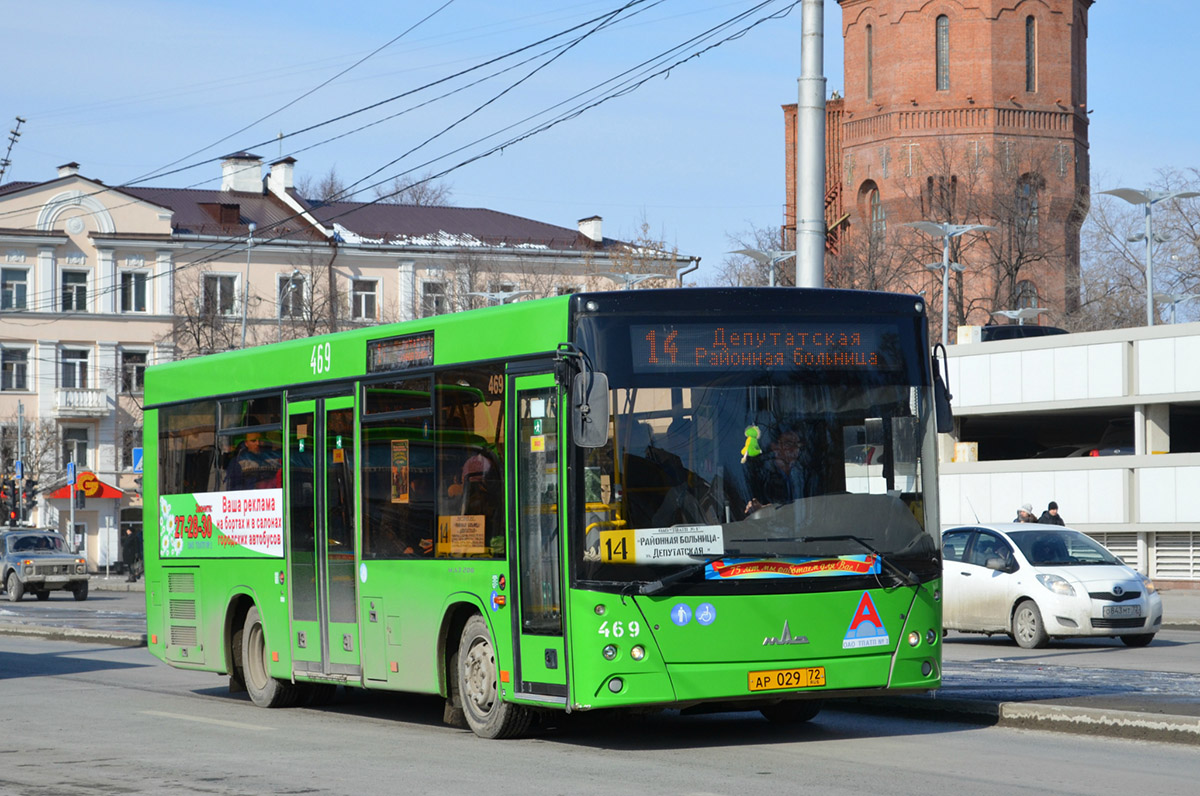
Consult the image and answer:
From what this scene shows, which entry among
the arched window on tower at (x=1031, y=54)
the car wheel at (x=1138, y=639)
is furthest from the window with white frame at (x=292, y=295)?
the car wheel at (x=1138, y=639)

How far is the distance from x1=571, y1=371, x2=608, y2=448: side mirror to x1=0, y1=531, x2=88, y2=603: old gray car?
3417cm

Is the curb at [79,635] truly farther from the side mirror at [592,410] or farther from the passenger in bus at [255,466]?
the side mirror at [592,410]

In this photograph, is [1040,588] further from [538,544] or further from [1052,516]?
[538,544]

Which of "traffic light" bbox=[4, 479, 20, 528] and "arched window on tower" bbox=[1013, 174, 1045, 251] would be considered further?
"arched window on tower" bbox=[1013, 174, 1045, 251]

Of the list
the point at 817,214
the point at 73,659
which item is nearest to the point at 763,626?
the point at 817,214

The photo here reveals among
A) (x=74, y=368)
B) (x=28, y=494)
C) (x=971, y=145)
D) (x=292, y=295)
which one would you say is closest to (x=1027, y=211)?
(x=971, y=145)

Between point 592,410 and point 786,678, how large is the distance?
2059mm

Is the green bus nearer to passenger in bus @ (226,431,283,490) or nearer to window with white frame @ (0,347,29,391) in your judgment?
passenger in bus @ (226,431,283,490)

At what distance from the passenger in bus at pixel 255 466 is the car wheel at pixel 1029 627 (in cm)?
1025

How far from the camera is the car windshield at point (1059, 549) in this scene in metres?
21.2

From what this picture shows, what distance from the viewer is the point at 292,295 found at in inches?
2923

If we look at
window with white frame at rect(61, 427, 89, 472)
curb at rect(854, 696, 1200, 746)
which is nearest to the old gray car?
window with white frame at rect(61, 427, 89, 472)

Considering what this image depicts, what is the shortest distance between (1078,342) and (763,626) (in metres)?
26.7

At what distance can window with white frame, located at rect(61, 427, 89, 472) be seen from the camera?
7229 cm
